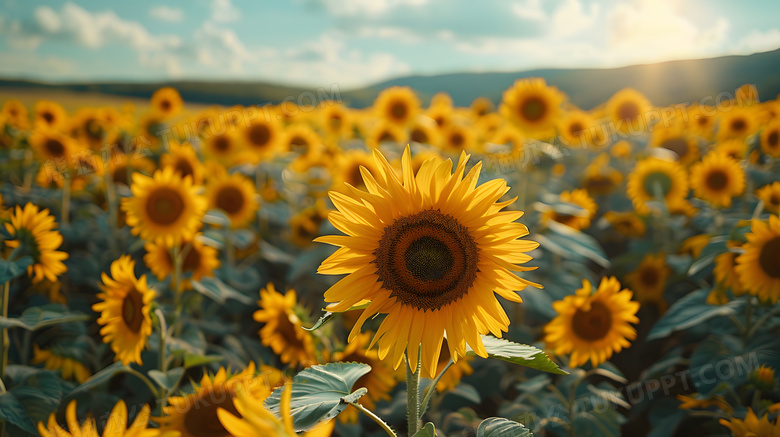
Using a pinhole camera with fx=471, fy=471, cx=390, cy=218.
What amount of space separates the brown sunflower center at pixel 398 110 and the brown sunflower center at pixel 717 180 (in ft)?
10.0

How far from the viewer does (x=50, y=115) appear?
18.5ft

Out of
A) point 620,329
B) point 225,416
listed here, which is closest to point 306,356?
point 620,329

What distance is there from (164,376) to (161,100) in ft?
15.7

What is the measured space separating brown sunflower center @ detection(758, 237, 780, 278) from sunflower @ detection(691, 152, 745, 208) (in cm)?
171

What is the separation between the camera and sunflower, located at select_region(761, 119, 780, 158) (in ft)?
12.0

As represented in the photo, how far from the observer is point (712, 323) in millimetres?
2641

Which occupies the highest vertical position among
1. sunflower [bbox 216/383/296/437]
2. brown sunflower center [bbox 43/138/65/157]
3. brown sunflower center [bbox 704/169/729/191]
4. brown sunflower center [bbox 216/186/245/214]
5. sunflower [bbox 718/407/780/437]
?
brown sunflower center [bbox 43/138/65/157]

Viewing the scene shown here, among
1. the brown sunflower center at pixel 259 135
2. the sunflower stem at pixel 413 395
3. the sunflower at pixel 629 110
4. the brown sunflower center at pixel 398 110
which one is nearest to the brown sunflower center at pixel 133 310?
the sunflower stem at pixel 413 395

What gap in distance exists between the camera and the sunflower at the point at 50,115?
5484mm

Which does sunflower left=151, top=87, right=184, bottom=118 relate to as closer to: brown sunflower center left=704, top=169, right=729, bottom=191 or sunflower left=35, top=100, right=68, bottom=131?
sunflower left=35, top=100, right=68, bottom=131

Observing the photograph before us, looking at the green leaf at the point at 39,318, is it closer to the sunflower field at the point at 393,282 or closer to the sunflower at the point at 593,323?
the sunflower field at the point at 393,282

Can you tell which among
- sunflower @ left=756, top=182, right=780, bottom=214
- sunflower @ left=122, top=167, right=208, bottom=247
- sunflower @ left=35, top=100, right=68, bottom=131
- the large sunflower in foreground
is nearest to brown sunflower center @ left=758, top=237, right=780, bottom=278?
sunflower @ left=756, top=182, right=780, bottom=214

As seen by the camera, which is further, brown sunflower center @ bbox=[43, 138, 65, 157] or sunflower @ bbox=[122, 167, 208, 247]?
brown sunflower center @ bbox=[43, 138, 65, 157]

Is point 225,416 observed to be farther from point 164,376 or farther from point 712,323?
point 712,323
